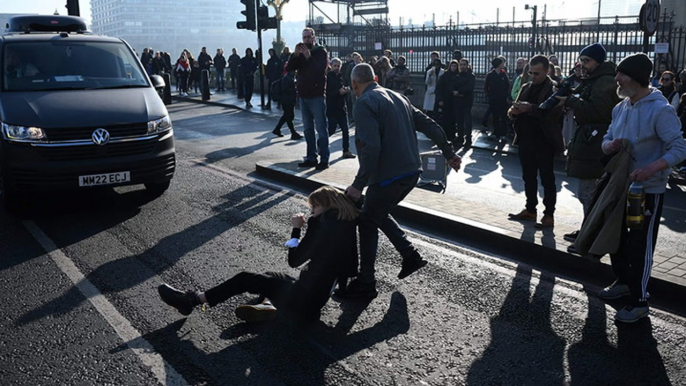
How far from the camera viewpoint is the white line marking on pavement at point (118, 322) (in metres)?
3.99

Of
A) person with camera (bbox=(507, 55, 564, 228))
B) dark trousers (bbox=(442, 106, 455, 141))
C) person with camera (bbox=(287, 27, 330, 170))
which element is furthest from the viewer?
dark trousers (bbox=(442, 106, 455, 141))

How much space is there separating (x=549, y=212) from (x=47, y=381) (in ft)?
16.3

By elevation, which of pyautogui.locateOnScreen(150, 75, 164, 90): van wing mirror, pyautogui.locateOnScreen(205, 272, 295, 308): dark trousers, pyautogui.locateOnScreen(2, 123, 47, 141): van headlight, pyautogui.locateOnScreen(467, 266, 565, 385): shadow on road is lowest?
pyautogui.locateOnScreen(467, 266, 565, 385): shadow on road

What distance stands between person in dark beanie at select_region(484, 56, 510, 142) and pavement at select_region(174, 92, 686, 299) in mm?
2017

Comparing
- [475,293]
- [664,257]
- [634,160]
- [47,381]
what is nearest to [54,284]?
[47,381]

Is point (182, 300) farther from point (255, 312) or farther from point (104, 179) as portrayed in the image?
point (104, 179)

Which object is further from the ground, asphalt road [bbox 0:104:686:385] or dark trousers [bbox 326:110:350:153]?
dark trousers [bbox 326:110:350:153]

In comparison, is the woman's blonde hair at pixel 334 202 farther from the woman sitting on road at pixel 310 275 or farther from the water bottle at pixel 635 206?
the water bottle at pixel 635 206

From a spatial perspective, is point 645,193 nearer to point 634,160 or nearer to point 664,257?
point 634,160

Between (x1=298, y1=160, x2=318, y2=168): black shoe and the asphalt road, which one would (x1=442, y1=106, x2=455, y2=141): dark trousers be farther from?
the asphalt road

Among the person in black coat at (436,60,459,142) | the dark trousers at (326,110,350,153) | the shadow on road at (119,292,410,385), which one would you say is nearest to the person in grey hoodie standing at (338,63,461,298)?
the shadow on road at (119,292,410,385)

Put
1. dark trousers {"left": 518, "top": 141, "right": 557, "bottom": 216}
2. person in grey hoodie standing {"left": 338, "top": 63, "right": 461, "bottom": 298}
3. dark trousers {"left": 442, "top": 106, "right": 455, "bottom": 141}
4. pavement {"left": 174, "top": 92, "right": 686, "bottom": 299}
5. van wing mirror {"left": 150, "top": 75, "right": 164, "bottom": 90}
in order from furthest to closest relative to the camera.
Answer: dark trousers {"left": 442, "top": 106, "right": 455, "bottom": 141}, van wing mirror {"left": 150, "top": 75, "right": 164, "bottom": 90}, dark trousers {"left": 518, "top": 141, "right": 557, "bottom": 216}, pavement {"left": 174, "top": 92, "right": 686, "bottom": 299}, person in grey hoodie standing {"left": 338, "top": 63, "right": 461, "bottom": 298}

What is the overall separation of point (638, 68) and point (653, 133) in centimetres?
46

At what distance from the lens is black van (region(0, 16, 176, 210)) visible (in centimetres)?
729
